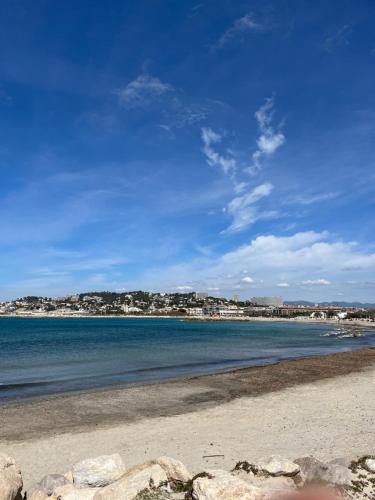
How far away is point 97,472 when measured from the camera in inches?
422

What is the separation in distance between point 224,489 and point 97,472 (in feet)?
11.7

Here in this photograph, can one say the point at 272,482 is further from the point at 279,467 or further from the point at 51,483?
the point at 51,483

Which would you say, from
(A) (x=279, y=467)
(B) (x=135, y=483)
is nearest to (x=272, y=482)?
(A) (x=279, y=467)

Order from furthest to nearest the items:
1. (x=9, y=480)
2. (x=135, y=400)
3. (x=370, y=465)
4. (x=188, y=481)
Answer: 1. (x=135, y=400)
2. (x=370, y=465)
3. (x=188, y=481)
4. (x=9, y=480)

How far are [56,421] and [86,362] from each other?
26.4 m

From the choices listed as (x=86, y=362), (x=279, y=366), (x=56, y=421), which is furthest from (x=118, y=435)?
(x=86, y=362)

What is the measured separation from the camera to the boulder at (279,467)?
428 inches

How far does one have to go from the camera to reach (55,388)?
1172 inches

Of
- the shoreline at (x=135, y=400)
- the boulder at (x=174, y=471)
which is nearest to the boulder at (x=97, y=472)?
the boulder at (x=174, y=471)

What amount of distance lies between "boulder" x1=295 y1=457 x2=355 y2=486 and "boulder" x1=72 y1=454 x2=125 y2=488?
15.9 ft

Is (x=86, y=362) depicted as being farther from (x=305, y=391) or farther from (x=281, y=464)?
(x=281, y=464)

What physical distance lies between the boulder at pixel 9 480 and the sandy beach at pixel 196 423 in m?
3.09

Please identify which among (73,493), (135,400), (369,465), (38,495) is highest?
(73,493)

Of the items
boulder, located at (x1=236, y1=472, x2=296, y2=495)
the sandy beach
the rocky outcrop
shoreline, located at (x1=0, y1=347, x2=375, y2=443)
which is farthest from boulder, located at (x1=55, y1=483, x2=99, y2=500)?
shoreline, located at (x1=0, y1=347, x2=375, y2=443)
